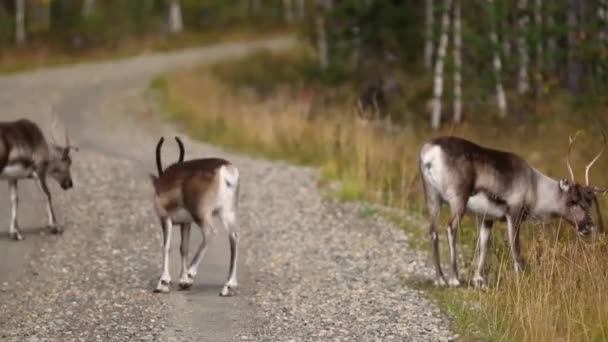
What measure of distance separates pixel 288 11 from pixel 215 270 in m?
47.9

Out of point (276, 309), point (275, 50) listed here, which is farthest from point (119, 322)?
point (275, 50)

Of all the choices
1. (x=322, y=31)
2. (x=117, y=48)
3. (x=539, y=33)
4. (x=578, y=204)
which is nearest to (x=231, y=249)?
(x=578, y=204)

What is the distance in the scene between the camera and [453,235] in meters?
12.8

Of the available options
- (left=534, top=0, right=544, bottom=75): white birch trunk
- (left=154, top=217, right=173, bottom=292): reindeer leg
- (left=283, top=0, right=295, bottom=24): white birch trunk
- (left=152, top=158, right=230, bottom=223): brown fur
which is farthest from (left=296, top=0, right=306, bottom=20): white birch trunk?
(left=154, top=217, right=173, bottom=292): reindeer leg

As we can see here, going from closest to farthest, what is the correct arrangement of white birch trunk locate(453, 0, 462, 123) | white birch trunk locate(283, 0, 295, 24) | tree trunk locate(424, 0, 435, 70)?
white birch trunk locate(453, 0, 462, 123) < tree trunk locate(424, 0, 435, 70) < white birch trunk locate(283, 0, 295, 24)

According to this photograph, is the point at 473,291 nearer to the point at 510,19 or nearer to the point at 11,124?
the point at 11,124

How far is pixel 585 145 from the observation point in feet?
62.8

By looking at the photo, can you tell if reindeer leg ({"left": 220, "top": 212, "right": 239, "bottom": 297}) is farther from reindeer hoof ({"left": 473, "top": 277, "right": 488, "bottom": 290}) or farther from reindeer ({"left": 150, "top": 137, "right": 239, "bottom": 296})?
reindeer hoof ({"left": 473, "top": 277, "right": 488, "bottom": 290})

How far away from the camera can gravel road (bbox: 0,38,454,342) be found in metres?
11.4

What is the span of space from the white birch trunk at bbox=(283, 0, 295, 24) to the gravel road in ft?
120

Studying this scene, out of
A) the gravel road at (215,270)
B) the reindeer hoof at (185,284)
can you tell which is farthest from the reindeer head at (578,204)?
the reindeer hoof at (185,284)

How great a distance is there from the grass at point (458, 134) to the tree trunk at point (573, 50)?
845 mm

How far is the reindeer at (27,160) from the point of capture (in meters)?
15.8

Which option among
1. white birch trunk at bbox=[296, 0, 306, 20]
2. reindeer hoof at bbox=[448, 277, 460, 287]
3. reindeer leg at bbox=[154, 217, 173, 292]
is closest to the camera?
reindeer leg at bbox=[154, 217, 173, 292]
